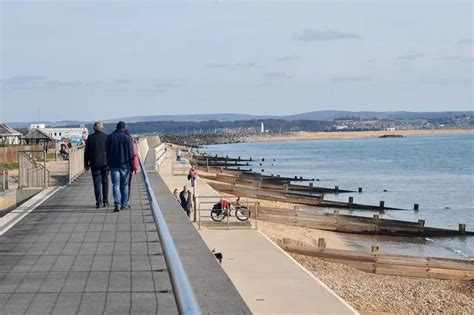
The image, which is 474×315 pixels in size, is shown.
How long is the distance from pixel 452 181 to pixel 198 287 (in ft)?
216

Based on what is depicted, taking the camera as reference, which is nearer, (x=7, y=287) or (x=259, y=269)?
(x=7, y=287)

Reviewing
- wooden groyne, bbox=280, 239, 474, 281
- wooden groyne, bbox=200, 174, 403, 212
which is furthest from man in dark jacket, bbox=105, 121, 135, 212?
wooden groyne, bbox=200, 174, 403, 212

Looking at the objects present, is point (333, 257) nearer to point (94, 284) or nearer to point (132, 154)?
point (132, 154)

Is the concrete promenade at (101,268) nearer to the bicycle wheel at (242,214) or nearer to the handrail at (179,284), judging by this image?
the handrail at (179,284)

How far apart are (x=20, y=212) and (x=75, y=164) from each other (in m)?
9.41

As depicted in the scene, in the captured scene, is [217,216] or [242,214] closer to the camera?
[217,216]

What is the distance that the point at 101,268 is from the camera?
302 inches

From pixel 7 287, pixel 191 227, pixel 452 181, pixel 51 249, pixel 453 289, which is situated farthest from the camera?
pixel 452 181

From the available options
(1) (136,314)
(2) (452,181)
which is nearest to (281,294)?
(1) (136,314)

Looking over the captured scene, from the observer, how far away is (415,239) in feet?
104

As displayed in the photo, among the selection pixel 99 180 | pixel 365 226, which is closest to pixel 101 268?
pixel 99 180

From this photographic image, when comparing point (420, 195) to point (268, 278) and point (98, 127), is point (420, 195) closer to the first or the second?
point (268, 278)

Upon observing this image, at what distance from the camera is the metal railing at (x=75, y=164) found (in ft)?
67.5

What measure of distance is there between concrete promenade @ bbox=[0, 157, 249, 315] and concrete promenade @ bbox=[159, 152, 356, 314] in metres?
2.85
